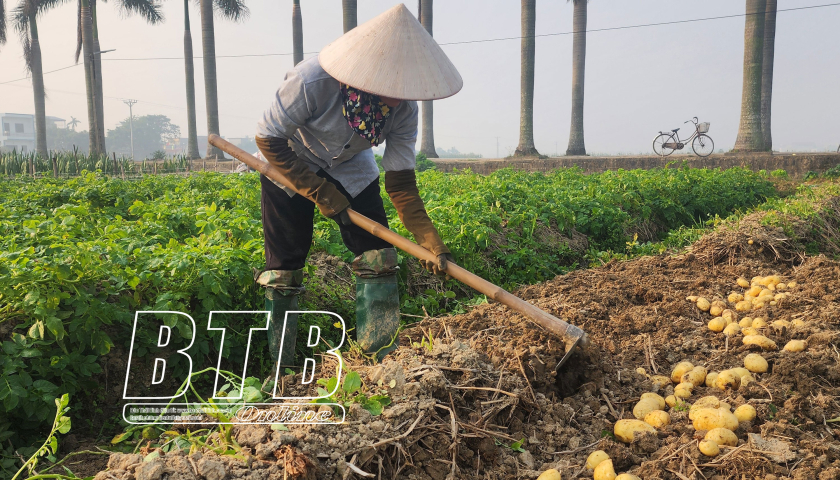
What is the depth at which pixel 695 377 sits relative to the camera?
262 cm

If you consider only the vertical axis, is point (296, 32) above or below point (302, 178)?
above

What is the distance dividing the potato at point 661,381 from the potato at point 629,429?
486 millimetres

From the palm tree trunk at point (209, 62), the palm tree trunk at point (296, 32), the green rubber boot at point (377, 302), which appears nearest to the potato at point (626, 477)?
the green rubber boot at point (377, 302)

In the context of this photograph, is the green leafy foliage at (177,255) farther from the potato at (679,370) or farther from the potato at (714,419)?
the potato at (679,370)

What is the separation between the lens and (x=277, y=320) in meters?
3.11

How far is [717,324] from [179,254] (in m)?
3.02

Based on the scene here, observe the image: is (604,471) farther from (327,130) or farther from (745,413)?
(327,130)

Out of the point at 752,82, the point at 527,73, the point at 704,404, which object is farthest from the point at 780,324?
the point at 527,73

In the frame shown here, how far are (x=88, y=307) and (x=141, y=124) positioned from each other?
9905 centimetres

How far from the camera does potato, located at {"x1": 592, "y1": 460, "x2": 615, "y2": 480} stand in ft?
6.34

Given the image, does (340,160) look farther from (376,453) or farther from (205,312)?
(376,453)

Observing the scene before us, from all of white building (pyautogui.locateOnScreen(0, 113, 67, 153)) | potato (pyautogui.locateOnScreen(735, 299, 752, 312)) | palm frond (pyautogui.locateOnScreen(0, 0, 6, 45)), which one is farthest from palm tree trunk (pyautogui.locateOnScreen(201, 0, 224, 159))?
white building (pyautogui.locateOnScreen(0, 113, 67, 153))

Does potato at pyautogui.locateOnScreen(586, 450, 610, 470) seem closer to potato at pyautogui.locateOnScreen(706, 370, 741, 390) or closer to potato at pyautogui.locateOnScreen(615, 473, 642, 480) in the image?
potato at pyautogui.locateOnScreen(615, 473, 642, 480)

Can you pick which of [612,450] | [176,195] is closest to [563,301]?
[612,450]
